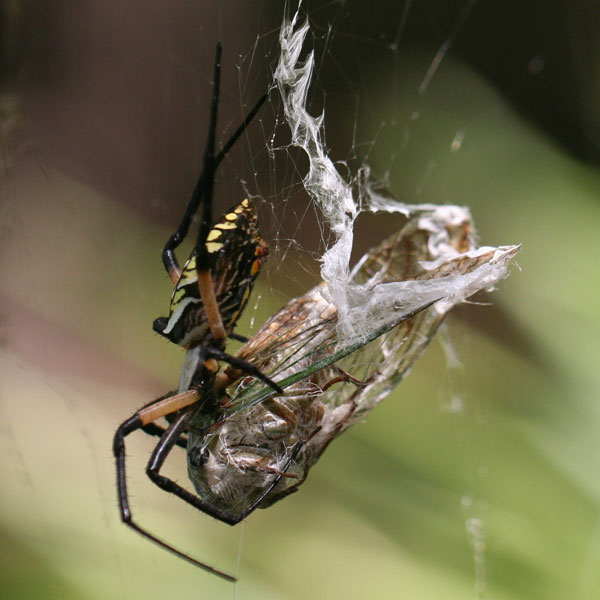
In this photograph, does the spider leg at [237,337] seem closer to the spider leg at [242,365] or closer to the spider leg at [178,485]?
the spider leg at [242,365]

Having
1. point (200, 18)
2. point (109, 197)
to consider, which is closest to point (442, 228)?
point (200, 18)

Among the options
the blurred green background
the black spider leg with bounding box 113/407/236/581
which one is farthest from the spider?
the blurred green background

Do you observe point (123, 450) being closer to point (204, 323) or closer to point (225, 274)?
point (204, 323)

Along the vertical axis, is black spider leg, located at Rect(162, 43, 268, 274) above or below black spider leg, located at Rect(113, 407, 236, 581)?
above

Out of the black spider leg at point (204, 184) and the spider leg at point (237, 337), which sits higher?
the black spider leg at point (204, 184)

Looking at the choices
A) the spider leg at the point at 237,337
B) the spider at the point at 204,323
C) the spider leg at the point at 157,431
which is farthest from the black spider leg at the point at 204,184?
the spider leg at the point at 157,431

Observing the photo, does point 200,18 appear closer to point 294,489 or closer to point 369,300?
point 369,300

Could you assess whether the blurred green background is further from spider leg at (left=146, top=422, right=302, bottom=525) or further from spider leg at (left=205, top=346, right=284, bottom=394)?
spider leg at (left=205, top=346, right=284, bottom=394)
